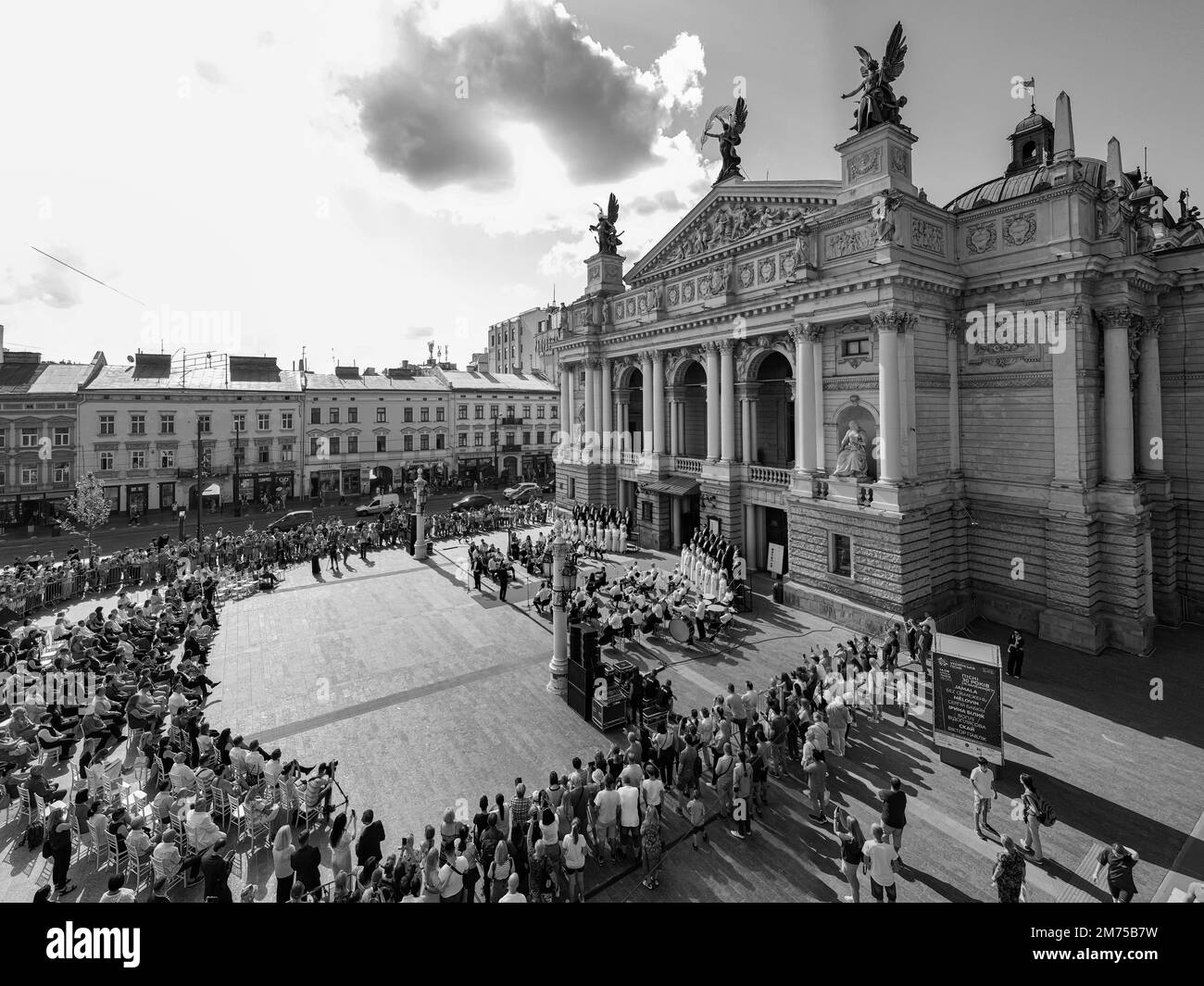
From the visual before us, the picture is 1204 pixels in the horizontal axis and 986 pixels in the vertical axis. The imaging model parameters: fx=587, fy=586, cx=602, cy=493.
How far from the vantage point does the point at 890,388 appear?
21.0 metres

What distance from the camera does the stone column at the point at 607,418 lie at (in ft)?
127

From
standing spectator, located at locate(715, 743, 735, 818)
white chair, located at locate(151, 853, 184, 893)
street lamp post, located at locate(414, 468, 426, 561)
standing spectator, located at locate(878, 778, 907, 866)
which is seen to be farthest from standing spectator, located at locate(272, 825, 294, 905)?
street lamp post, located at locate(414, 468, 426, 561)

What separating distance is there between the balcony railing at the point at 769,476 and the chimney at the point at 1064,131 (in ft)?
48.9

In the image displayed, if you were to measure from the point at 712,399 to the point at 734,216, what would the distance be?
363 inches

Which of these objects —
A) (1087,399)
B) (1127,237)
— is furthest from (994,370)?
(1127,237)

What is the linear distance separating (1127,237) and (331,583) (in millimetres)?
35076

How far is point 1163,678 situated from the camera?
1748cm

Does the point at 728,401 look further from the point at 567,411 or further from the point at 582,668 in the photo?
the point at 582,668

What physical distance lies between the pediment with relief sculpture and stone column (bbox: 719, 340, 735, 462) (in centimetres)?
544

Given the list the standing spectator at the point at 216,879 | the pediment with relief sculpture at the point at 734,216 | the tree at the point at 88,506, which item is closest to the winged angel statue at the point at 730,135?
the pediment with relief sculpture at the point at 734,216

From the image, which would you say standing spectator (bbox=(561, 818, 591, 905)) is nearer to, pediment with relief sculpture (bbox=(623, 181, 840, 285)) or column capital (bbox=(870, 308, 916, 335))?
column capital (bbox=(870, 308, 916, 335))

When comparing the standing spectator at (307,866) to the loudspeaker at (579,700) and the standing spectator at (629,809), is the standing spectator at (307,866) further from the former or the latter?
the loudspeaker at (579,700)
